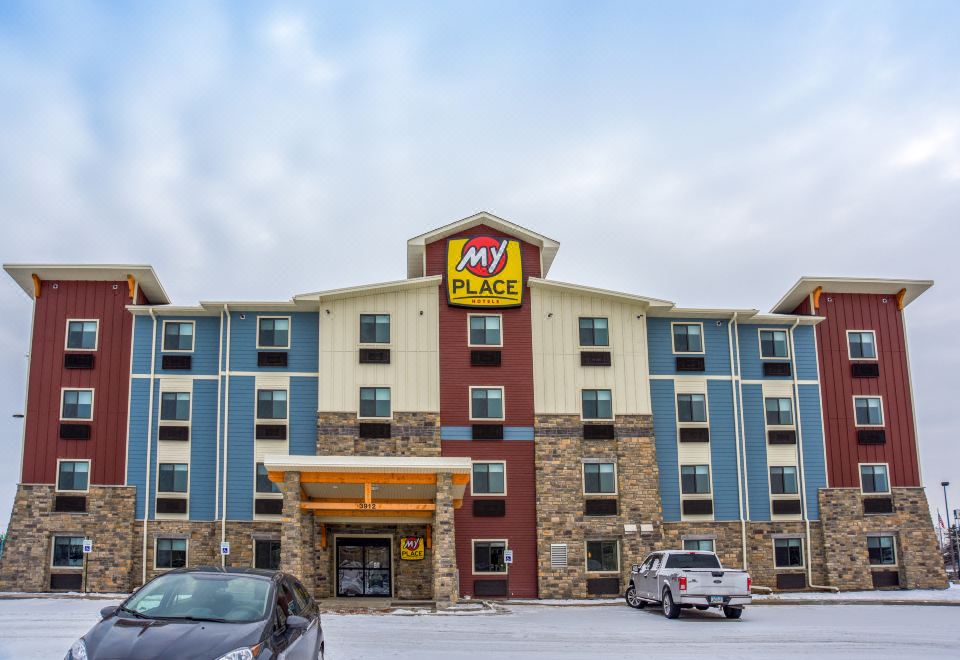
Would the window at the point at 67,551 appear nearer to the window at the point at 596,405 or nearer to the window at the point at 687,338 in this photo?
the window at the point at 596,405

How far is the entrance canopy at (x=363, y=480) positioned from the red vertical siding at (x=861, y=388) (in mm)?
15001

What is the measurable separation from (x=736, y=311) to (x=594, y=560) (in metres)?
10.5

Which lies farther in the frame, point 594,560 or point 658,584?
point 594,560

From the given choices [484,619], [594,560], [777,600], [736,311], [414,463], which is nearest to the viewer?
[484,619]

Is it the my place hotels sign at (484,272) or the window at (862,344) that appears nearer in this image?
the my place hotels sign at (484,272)

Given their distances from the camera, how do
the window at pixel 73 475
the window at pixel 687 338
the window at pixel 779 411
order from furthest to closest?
the window at pixel 687 338
the window at pixel 779 411
the window at pixel 73 475

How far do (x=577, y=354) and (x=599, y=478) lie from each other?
448 centimetres

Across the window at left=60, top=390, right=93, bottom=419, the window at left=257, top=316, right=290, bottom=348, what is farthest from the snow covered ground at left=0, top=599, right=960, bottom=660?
the window at left=257, top=316, right=290, bottom=348

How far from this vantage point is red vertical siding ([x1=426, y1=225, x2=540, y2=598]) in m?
30.8

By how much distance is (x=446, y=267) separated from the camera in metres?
32.9

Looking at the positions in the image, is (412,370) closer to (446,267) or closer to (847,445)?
(446,267)

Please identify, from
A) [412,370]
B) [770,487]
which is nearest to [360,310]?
[412,370]

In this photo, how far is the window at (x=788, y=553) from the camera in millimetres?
32188

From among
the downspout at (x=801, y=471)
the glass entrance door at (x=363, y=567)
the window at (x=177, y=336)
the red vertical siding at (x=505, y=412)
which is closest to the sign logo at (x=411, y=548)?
the glass entrance door at (x=363, y=567)
